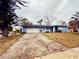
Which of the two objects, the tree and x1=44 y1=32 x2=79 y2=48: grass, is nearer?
x1=44 y1=32 x2=79 y2=48: grass

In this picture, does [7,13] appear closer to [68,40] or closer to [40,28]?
[68,40]

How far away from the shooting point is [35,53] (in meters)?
15.8

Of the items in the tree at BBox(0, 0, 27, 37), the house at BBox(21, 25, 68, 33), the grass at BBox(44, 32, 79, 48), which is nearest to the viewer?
the grass at BBox(44, 32, 79, 48)

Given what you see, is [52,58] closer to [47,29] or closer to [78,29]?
[78,29]

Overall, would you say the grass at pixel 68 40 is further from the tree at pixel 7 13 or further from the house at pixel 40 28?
the house at pixel 40 28

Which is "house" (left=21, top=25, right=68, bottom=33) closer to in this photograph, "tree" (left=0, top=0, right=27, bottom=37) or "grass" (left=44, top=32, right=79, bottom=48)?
"tree" (left=0, top=0, right=27, bottom=37)

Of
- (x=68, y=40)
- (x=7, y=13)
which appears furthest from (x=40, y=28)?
(x=68, y=40)

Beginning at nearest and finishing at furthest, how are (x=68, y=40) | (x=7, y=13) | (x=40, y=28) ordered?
1. (x=68, y=40)
2. (x=7, y=13)
3. (x=40, y=28)

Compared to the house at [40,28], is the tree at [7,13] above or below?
above

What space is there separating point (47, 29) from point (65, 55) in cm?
4529

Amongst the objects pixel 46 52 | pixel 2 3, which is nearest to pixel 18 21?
pixel 2 3

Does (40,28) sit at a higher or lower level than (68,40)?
higher

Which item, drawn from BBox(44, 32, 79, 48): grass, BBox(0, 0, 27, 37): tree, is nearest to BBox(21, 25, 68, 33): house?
BBox(0, 0, 27, 37): tree

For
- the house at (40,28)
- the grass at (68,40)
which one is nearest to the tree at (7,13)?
the grass at (68,40)
